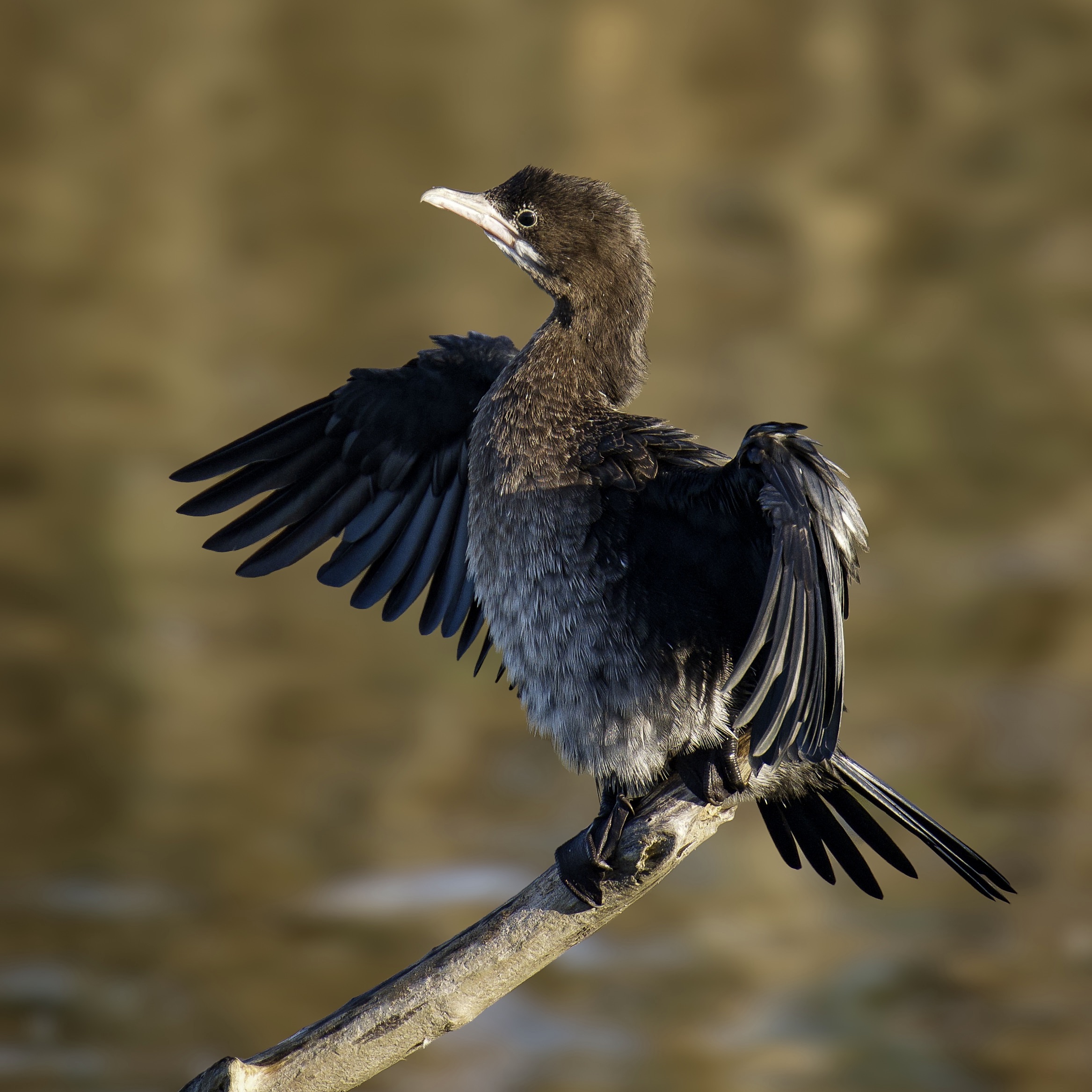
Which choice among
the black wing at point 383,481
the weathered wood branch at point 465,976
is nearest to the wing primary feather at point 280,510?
the black wing at point 383,481

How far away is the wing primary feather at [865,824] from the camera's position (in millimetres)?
2584

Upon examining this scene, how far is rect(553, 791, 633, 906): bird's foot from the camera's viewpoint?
2.37 m

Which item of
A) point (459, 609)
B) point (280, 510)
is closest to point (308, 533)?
point (280, 510)

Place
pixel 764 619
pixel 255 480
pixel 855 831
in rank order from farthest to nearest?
1. pixel 255 480
2. pixel 855 831
3. pixel 764 619

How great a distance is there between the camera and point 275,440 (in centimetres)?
313

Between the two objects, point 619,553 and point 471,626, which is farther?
point 471,626

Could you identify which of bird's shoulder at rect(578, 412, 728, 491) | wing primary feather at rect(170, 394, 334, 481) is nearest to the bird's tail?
bird's shoulder at rect(578, 412, 728, 491)

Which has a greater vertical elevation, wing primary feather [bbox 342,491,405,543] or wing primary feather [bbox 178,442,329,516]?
wing primary feather [bbox 178,442,329,516]

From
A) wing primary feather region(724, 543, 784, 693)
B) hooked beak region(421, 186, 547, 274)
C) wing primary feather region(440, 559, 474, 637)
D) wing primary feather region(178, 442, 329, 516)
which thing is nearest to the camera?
wing primary feather region(724, 543, 784, 693)

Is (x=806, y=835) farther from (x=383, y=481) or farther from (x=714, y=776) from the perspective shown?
(x=383, y=481)

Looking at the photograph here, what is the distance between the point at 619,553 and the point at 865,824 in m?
0.76

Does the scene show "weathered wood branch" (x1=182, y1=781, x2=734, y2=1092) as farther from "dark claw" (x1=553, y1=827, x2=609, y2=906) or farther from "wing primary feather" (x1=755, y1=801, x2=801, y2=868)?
"wing primary feather" (x1=755, y1=801, x2=801, y2=868)

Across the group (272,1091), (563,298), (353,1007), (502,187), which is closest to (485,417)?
(563,298)

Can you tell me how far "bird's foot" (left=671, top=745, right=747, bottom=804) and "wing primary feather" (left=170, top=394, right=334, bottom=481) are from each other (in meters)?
1.29
